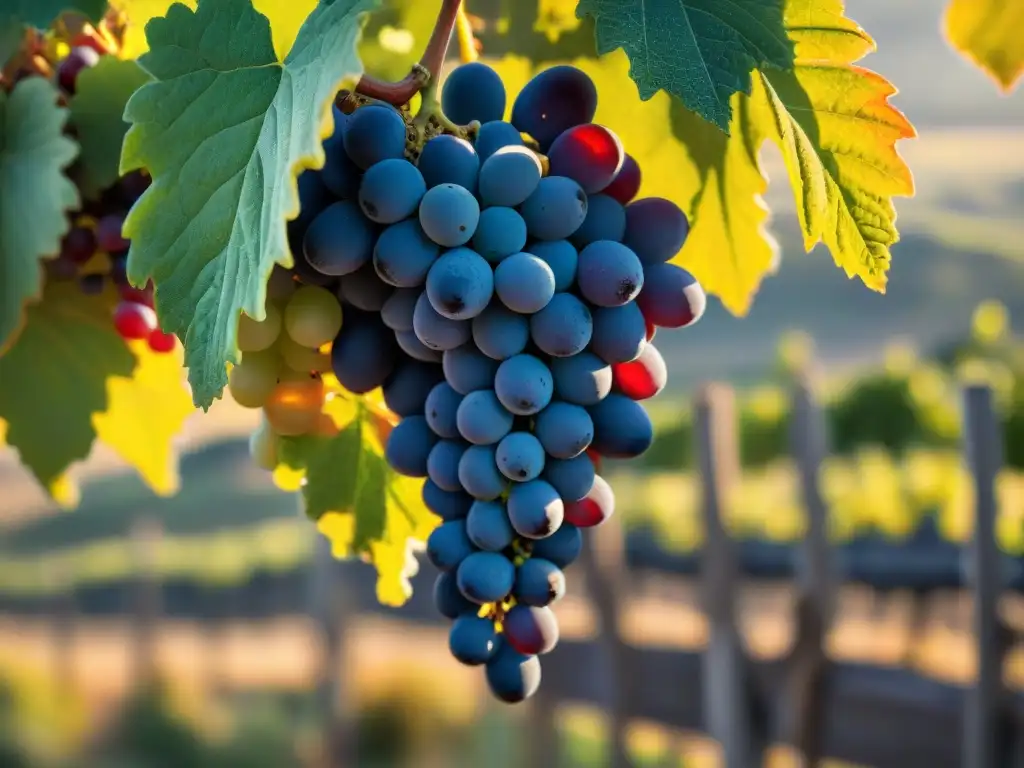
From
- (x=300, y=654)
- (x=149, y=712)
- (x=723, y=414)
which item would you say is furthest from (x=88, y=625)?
(x=723, y=414)

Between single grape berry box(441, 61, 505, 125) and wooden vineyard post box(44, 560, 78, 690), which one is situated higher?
single grape berry box(441, 61, 505, 125)

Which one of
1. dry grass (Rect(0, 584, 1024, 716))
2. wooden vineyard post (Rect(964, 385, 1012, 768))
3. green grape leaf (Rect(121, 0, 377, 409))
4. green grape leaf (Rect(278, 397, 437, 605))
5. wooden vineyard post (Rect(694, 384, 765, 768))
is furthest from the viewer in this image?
dry grass (Rect(0, 584, 1024, 716))

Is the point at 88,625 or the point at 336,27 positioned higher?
the point at 336,27

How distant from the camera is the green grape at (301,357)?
14.1 inches

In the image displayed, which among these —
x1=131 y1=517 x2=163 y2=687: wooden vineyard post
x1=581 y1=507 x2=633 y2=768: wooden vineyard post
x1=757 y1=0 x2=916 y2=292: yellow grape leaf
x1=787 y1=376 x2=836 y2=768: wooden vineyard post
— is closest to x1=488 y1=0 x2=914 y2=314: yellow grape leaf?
x1=757 y1=0 x2=916 y2=292: yellow grape leaf

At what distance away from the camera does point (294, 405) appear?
37cm

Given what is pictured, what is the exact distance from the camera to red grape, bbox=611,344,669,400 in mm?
345

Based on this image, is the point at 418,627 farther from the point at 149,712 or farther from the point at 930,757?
the point at 149,712

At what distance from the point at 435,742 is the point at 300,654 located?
2.02 m

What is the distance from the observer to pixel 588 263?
0.32m

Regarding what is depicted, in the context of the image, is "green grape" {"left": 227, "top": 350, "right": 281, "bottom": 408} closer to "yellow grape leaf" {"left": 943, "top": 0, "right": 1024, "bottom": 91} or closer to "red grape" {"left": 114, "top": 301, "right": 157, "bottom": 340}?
"red grape" {"left": 114, "top": 301, "right": 157, "bottom": 340}

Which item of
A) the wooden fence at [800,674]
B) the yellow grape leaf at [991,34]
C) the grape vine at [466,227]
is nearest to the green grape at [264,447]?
the grape vine at [466,227]

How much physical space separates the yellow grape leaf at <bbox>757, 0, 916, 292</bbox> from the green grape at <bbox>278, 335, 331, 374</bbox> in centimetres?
16

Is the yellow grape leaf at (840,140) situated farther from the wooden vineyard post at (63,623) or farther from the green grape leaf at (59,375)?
the wooden vineyard post at (63,623)
